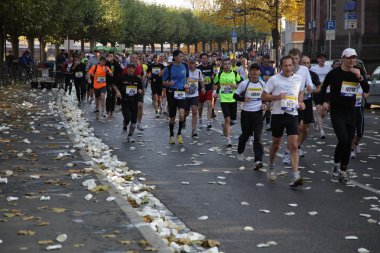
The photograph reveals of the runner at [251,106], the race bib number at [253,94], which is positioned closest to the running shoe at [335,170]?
the runner at [251,106]

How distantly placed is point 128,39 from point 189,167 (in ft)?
326

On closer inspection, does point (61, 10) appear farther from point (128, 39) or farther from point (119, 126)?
point (128, 39)

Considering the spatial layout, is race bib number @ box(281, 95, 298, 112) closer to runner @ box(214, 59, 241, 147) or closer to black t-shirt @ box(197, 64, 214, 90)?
runner @ box(214, 59, 241, 147)

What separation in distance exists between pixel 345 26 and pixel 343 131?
81.9 ft

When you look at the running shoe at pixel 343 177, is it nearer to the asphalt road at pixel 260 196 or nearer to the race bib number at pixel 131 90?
the asphalt road at pixel 260 196

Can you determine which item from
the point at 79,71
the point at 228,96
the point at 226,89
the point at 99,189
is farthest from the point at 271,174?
the point at 79,71

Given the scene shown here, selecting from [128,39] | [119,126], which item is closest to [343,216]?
[119,126]

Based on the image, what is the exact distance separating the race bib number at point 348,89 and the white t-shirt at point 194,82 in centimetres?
662

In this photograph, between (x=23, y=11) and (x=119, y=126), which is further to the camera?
(x=23, y=11)

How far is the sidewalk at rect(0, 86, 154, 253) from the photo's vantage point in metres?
7.75

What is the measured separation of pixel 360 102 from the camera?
597 inches

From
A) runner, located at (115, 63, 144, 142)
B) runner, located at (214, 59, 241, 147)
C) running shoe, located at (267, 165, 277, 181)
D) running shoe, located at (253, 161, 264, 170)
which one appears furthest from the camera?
runner, located at (115, 63, 144, 142)

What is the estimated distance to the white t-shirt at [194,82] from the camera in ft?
62.5

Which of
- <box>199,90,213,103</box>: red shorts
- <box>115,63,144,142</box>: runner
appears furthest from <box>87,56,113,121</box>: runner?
<box>115,63,144,142</box>: runner
